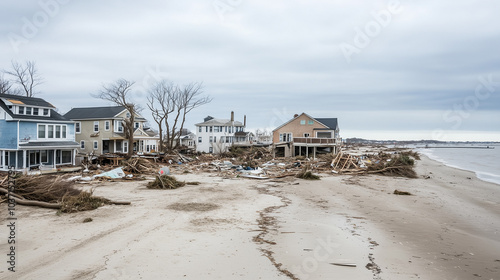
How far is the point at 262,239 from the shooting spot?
8.32 m

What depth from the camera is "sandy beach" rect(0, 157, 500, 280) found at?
6.34 metres

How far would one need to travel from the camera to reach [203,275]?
603cm

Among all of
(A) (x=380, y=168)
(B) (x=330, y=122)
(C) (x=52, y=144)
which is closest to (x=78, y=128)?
(C) (x=52, y=144)

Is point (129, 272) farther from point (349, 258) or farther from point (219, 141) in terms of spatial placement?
point (219, 141)

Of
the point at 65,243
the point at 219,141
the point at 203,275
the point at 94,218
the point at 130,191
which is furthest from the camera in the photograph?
the point at 219,141

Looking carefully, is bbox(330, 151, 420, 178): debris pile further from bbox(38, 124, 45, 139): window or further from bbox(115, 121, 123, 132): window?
bbox(115, 121, 123, 132): window

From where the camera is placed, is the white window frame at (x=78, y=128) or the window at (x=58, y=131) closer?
the window at (x=58, y=131)

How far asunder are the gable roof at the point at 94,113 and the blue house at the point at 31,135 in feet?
32.0

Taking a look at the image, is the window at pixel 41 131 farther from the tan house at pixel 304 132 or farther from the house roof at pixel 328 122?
the house roof at pixel 328 122

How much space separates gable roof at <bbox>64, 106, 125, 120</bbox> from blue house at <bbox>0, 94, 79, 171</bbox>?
32.0 ft

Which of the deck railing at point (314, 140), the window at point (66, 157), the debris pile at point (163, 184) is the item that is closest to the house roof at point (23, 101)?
the window at point (66, 157)

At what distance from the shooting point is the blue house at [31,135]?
26.8 metres

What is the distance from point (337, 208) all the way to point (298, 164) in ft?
55.2

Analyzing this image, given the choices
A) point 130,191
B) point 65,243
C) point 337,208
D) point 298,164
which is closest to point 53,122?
point 130,191
